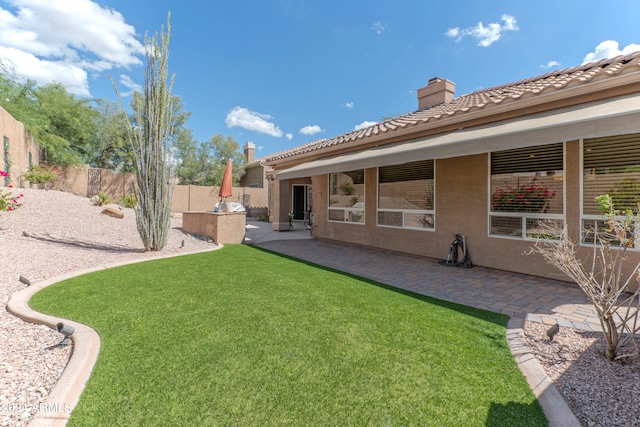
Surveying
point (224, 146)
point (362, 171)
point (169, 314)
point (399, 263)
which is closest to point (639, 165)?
point (399, 263)

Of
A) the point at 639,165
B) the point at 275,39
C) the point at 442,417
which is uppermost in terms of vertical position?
the point at 275,39

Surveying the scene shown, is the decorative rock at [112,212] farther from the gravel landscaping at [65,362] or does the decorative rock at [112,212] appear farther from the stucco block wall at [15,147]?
the gravel landscaping at [65,362]

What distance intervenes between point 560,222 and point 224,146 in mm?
41195

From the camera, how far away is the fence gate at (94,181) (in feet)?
89.2

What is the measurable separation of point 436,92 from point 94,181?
1218 inches

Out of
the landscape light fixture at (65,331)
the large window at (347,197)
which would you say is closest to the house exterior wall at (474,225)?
the large window at (347,197)

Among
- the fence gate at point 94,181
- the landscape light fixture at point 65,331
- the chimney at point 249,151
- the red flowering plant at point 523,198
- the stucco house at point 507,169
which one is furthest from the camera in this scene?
the chimney at point 249,151

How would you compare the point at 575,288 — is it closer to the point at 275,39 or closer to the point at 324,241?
the point at 324,241

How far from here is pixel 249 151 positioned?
4381 cm

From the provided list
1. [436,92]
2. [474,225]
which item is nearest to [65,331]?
[474,225]

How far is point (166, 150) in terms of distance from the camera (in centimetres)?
1187

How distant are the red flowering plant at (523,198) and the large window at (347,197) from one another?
6.30 meters

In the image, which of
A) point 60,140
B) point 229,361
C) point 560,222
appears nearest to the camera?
point 229,361

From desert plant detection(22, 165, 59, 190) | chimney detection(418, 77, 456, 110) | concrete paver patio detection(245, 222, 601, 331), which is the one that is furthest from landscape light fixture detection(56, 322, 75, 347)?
desert plant detection(22, 165, 59, 190)
